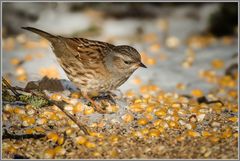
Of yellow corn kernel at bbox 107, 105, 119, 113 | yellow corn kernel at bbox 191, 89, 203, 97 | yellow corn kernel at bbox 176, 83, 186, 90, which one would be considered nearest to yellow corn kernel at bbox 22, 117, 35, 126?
yellow corn kernel at bbox 107, 105, 119, 113

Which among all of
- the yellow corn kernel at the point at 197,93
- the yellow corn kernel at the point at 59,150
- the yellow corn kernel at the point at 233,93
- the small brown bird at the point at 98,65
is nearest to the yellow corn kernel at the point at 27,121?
the yellow corn kernel at the point at 59,150

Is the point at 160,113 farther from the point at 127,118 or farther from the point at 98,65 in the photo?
the point at 98,65

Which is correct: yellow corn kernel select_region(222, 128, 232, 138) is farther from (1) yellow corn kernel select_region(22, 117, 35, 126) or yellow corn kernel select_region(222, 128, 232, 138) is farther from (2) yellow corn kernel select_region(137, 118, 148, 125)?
(1) yellow corn kernel select_region(22, 117, 35, 126)

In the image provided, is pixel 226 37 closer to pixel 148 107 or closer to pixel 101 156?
pixel 148 107

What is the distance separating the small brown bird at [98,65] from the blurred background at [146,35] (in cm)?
118

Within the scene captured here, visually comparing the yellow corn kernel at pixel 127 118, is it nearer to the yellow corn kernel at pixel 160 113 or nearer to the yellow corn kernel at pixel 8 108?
the yellow corn kernel at pixel 160 113

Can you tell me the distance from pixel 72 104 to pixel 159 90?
2693 mm

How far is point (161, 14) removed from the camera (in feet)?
46.3

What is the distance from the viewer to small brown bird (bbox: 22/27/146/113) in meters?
6.60

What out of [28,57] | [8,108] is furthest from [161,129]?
[28,57]

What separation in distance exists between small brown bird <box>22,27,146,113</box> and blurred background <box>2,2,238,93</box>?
1.18 meters

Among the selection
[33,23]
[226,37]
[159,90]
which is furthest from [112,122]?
[226,37]

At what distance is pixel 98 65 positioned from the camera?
Answer: 264 inches

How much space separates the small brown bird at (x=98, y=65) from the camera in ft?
21.6
